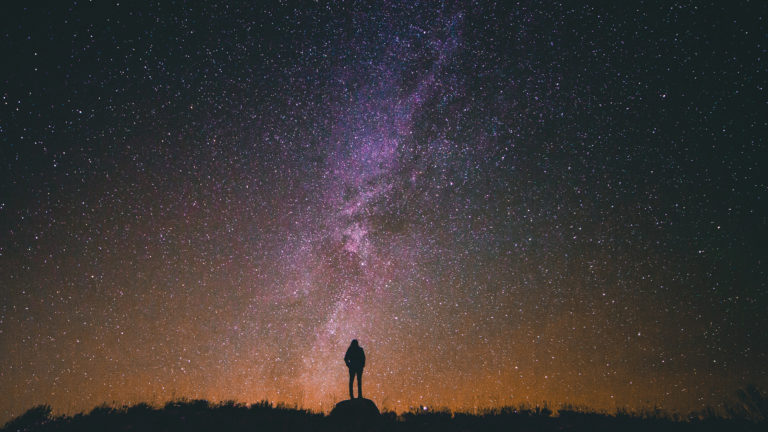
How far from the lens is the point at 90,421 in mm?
8422

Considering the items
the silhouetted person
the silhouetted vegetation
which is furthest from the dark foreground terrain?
the silhouetted person

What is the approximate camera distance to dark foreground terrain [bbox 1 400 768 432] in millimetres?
7621

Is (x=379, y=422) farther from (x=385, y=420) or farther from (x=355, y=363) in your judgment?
(x=355, y=363)

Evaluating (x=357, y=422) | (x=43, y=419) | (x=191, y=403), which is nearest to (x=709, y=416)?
(x=357, y=422)

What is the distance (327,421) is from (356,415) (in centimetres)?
68

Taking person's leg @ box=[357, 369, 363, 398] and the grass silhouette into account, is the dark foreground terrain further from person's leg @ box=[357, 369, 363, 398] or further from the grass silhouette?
person's leg @ box=[357, 369, 363, 398]

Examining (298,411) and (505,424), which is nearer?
(505,424)

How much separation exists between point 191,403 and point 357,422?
15.6 ft

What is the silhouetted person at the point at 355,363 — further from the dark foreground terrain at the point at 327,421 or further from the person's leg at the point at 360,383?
the dark foreground terrain at the point at 327,421

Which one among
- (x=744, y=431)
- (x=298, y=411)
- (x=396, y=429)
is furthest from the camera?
(x=298, y=411)

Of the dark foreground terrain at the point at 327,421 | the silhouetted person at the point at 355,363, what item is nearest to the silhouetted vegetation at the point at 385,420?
the dark foreground terrain at the point at 327,421

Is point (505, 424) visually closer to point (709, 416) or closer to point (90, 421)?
point (709, 416)

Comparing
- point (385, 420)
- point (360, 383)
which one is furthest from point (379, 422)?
point (360, 383)

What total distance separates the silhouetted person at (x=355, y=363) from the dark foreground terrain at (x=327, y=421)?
1248mm
